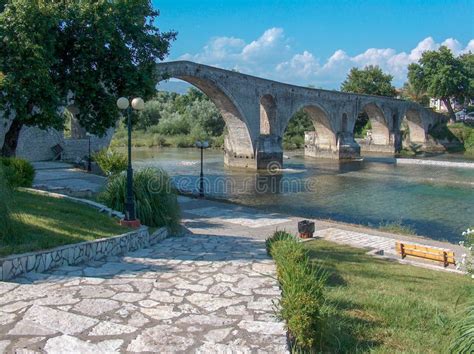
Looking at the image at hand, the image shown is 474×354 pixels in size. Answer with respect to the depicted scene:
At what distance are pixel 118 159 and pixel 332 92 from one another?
31.3 meters

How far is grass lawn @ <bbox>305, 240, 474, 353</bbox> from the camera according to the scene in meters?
4.32

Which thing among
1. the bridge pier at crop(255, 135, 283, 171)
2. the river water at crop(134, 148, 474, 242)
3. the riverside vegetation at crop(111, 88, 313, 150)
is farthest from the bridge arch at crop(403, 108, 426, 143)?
the bridge pier at crop(255, 135, 283, 171)

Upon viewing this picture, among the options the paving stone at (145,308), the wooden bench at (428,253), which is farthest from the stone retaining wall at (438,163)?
the paving stone at (145,308)

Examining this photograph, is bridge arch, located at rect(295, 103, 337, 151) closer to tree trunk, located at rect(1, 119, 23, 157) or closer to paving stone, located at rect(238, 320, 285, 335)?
tree trunk, located at rect(1, 119, 23, 157)

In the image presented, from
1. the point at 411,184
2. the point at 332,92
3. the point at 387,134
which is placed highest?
the point at 332,92

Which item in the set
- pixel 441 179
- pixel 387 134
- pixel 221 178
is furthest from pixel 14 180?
pixel 387 134

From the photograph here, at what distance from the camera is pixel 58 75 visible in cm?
1449

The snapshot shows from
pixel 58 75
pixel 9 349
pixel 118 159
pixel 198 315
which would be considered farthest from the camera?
pixel 118 159

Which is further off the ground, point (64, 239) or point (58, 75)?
point (58, 75)

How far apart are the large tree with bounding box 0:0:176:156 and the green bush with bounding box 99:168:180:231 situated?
14.2 ft

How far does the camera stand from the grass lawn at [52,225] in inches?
238

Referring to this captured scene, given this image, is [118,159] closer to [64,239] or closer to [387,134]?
[64,239]

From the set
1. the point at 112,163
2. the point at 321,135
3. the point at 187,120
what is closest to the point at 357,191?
the point at 112,163

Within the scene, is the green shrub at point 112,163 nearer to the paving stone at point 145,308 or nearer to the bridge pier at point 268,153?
the paving stone at point 145,308
